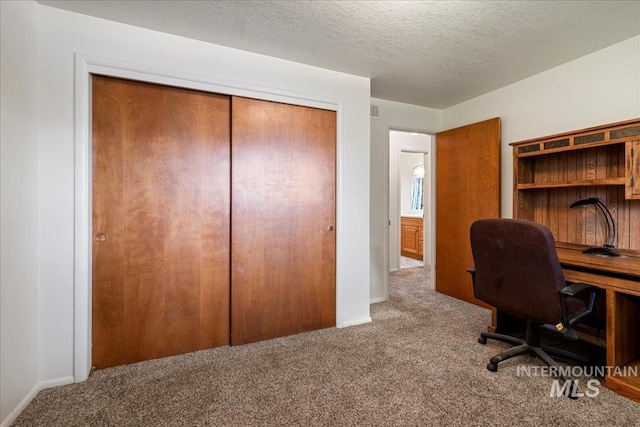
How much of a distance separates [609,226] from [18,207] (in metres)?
4.07

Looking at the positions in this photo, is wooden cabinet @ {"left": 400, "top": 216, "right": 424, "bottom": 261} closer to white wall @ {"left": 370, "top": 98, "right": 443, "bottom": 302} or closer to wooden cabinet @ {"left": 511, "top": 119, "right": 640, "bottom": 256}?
white wall @ {"left": 370, "top": 98, "right": 443, "bottom": 302}

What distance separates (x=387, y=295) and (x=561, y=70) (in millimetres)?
2802

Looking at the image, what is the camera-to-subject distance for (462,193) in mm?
3482

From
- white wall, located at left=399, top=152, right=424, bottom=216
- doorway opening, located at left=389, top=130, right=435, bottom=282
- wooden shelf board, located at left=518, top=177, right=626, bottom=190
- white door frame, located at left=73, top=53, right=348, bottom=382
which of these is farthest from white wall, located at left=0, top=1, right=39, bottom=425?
white wall, located at left=399, top=152, right=424, bottom=216

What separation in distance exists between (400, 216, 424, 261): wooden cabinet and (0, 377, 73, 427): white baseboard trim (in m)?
5.37

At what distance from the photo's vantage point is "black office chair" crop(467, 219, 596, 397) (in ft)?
5.65

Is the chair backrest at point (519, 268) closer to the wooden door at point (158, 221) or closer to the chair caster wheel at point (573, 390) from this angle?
the chair caster wheel at point (573, 390)

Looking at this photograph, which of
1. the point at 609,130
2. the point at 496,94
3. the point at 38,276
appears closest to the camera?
the point at 38,276

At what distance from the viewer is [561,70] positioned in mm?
2666

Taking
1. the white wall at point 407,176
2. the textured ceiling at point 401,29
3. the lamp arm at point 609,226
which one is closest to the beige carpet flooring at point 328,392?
the lamp arm at point 609,226

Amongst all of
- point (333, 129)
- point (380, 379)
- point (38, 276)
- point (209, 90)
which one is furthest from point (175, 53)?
point (380, 379)

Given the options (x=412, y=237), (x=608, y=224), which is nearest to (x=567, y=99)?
(x=608, y=224)

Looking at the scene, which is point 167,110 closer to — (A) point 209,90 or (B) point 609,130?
(A) point 209,90

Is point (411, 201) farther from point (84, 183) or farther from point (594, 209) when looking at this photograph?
point (84, 183)
